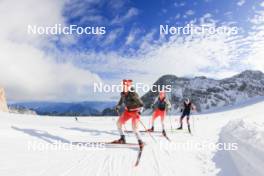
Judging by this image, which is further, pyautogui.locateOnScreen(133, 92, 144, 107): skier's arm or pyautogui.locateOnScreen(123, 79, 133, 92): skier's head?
pyautogui.locateOnScreen(133, 92, 144, 107): skier's arm

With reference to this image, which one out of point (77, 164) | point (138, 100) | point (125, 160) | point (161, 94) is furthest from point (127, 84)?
point (161, 94)

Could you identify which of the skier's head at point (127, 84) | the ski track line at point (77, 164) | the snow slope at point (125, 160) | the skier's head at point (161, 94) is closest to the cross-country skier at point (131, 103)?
the skier's head at point (127, 84)

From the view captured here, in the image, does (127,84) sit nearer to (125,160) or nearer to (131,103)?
(131,103)

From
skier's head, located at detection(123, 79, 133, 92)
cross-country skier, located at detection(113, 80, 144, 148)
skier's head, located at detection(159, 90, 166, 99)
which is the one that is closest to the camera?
skier's head, located at detection(123, 79, 133, 92)

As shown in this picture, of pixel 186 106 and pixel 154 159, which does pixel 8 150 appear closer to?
pixel 154 159

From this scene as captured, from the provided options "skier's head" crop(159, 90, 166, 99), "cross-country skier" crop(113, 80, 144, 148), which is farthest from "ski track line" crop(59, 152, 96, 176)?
"skier's head" crop(159, 90, 166, 99)

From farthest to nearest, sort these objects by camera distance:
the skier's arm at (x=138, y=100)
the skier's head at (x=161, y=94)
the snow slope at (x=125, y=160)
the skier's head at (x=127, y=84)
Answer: the skier's head at (x=161, y=94)
the skier's arm at (x=138, y=100)
the skier's head at (x=127, y=84)
the snow slope at (x=125, y=160)

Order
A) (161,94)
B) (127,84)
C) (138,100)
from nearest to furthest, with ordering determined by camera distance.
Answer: (127,84) → (138,100) → (161,94)

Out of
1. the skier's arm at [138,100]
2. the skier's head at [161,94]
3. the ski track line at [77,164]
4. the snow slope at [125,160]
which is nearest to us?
the ski track line at [77,164]

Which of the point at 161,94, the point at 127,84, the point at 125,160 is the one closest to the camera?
the point at 125,160

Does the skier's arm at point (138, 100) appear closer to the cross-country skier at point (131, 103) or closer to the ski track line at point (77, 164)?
the cross-country skier at point (131, 103)

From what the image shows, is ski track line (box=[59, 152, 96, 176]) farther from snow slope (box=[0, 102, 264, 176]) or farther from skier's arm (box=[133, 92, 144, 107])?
skier's arm (box=[133, 92, 144, 107])

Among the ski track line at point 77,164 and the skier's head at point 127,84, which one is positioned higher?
the skier's head at point 127,84

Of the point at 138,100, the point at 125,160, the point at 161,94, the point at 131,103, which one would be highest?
the point at 161,94
